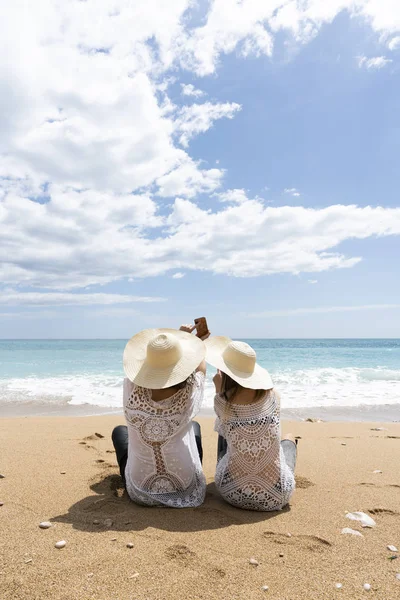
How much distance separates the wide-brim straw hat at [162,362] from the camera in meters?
3.11

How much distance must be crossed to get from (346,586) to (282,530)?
75cm

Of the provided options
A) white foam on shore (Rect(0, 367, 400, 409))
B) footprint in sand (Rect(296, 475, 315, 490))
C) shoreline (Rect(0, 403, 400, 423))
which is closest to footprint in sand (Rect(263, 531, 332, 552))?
footprint in sand (Rect(296, 475, 315, 490))

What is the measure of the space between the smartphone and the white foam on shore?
578 cm

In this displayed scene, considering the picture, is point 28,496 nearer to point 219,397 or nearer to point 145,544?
point 145,544

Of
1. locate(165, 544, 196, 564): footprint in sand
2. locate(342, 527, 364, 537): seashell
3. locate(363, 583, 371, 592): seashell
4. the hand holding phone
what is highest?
the hand holding phone

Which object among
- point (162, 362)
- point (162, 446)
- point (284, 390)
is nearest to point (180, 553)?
point (162, 446)

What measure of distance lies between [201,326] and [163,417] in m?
1.07

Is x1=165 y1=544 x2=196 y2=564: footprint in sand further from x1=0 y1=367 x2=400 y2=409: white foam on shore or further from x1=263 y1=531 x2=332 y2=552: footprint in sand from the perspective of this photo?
x1=0 y1=367 x2=400 y2=409: white foam on shore

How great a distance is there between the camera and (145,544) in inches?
104

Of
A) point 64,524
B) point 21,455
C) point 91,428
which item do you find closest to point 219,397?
point 64,524

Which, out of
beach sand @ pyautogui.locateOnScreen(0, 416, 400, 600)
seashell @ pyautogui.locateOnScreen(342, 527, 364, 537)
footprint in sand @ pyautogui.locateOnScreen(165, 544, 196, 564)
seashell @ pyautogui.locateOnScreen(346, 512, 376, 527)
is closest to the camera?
beach sand @ pyautogui.locateOnScreen(0, 416, 400, 600)

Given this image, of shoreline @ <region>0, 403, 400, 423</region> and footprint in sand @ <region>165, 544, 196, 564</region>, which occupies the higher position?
footprint in sand @ <region>165, 544, 196, 564</region>

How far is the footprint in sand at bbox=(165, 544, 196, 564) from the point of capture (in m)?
2.49

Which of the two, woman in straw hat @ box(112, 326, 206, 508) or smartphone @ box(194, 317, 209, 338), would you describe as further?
smartphone @ box(194, 317, 209, 338)
